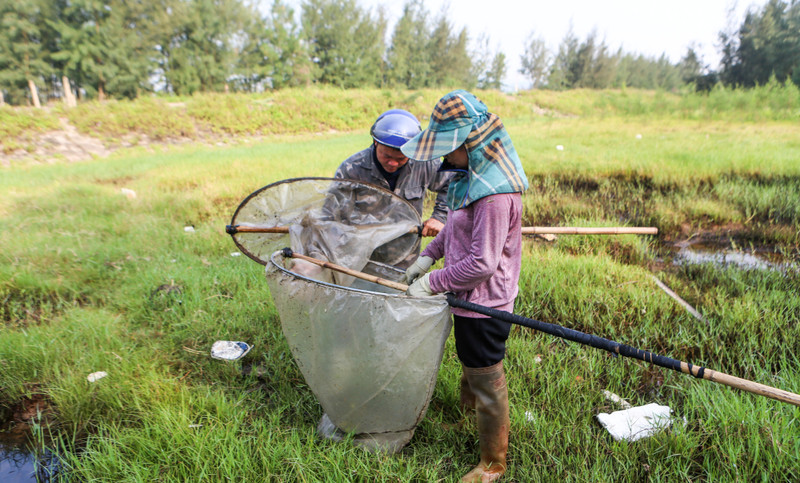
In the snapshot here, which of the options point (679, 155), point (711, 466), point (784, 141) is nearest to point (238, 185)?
point (711, 466)

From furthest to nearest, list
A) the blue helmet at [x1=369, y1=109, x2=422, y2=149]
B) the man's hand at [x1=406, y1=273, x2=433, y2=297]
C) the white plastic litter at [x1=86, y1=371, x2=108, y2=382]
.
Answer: the blue helmet at [x1=369, y1=109, x2=422, y2=149]
the white plastic litter at [x1=86, y1=371, x2=108, y2=382]
the man's hand at [x1=406, y1=273, x2=433, y2=297]

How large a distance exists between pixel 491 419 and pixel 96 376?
1.93m

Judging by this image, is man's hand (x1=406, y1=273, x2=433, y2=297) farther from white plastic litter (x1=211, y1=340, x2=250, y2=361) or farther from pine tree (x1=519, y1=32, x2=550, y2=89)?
pine tree (x1=519, y1=32, x2=550, y2=89)

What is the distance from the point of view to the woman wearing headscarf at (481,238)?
1.30 m

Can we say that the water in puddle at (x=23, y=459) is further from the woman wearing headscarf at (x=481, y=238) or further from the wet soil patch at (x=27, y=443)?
the woman wearing headscarf at (x=481, y=238)

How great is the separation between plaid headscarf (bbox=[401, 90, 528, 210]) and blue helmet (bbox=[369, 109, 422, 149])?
0.81 m

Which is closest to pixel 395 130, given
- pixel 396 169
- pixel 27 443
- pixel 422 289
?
pixel 396 169

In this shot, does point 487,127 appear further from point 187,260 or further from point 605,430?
point 187,260

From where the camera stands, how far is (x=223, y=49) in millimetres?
24312

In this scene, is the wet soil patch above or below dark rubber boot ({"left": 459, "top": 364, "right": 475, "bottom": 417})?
below

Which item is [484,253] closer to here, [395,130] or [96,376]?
[395,130]

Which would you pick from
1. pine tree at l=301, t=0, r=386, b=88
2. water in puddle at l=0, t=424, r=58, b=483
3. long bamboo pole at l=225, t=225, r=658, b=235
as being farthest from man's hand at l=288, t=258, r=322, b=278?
pine tree at l=301, t=0, r=386, b=88

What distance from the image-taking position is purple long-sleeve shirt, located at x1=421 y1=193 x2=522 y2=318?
50.9 inches

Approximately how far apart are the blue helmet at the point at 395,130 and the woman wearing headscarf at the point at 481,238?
0.77 meters
